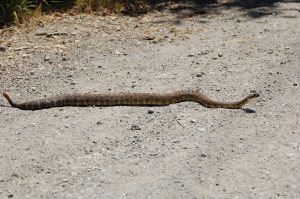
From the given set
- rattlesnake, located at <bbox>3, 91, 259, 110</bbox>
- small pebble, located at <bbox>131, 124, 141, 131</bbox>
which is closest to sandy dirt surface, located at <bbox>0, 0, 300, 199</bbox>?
small pebble, located at <bbox>131, 124, 141, 131</bbox>

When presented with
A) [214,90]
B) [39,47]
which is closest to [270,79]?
[214,90]

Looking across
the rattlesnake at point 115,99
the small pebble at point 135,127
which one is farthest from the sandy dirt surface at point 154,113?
the rattlesnake at point 115,99

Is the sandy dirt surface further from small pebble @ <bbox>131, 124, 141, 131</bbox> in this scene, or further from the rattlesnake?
the rattlesnake

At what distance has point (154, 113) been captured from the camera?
7336 mm

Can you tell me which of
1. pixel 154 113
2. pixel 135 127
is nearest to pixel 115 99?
pixel 154 113

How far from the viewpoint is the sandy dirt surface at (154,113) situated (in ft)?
18.3

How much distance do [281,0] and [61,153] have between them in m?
8.41

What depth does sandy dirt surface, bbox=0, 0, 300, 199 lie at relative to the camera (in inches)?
219

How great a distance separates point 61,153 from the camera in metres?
6.22

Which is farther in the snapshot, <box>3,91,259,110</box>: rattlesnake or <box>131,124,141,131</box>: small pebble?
<box>3,91,259,110</box>: rattlesnake

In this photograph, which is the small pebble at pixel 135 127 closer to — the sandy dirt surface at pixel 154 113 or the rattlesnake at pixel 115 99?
the sandy dirt surface at pixel 154 113

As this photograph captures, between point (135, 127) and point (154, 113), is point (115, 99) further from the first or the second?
point (135, 127)

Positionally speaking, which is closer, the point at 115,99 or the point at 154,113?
the point at 154,113

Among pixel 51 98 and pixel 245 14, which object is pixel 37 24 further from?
pixel 245 14
